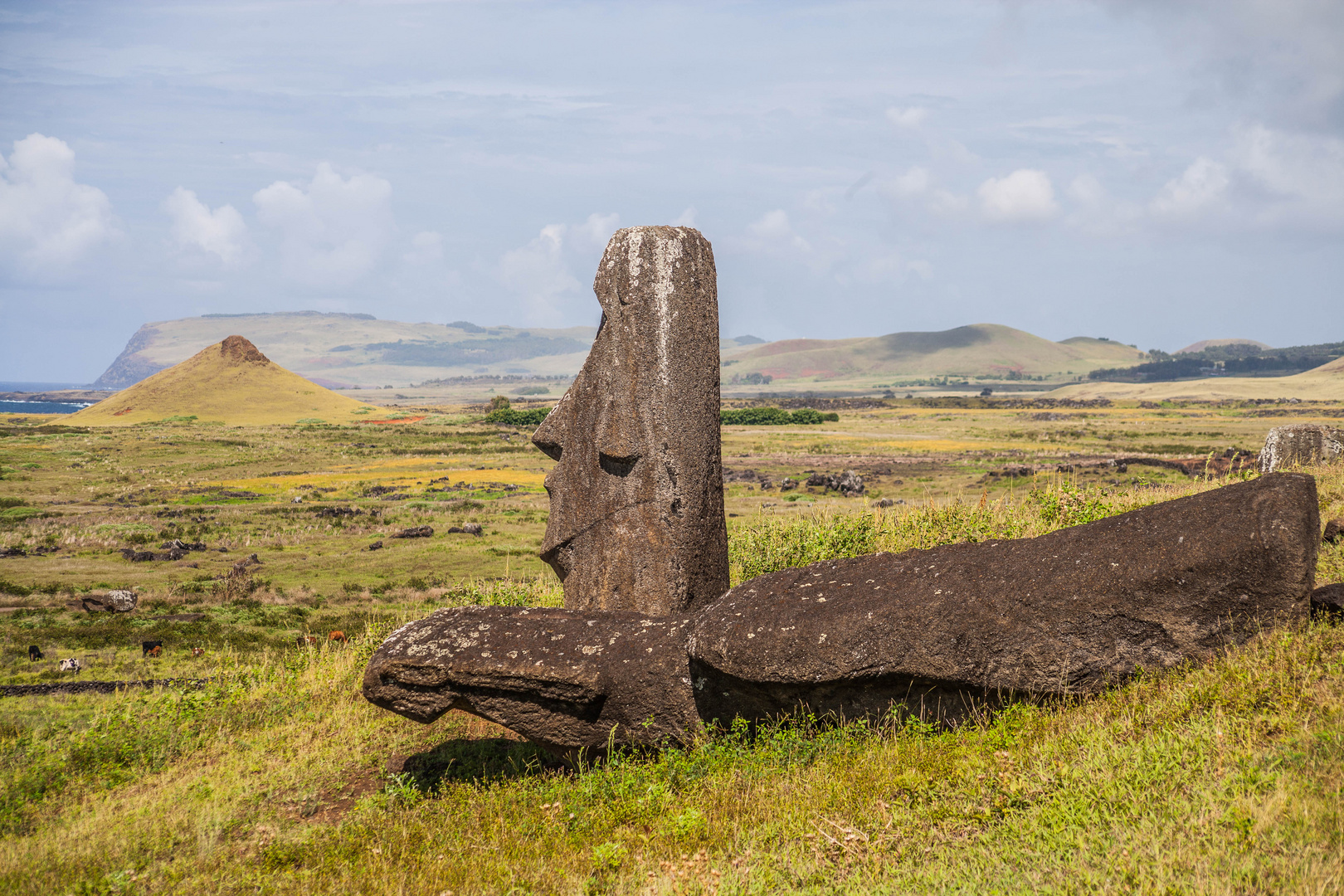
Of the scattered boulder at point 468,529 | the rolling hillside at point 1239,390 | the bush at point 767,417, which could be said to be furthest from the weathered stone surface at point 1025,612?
the rolling hillside at point 1239,390

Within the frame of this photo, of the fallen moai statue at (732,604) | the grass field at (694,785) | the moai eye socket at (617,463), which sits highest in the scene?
the moai eye socket at (617,463)

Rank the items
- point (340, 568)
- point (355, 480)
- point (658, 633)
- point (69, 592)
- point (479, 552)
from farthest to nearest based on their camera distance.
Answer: point (355, 480), point (479, 552), point (340, 568), point (69, 592), point (658, 633)

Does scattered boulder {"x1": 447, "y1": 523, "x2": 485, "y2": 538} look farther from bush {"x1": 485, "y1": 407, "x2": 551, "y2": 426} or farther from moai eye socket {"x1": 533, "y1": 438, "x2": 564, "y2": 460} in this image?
bush {"x1": 485, "y1": 407, "x2": 551, "y2": 426}

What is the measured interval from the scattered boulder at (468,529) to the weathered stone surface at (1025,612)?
857 inches

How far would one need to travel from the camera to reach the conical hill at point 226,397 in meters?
92.8

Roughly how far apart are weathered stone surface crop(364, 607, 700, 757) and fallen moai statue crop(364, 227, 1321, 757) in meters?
0.02

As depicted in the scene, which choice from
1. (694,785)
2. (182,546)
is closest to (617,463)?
(694,785)

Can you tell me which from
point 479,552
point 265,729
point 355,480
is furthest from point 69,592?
point 355,480

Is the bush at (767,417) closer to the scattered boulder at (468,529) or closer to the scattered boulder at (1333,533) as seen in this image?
the scattered boulder at (468,529)

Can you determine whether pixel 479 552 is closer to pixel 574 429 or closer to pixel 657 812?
pixel 574 429

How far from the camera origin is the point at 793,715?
6.68m

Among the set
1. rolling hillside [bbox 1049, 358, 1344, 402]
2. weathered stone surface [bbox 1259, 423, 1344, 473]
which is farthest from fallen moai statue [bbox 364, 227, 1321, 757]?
rolling hillside [bbox 1049, 358, 1344, 402]

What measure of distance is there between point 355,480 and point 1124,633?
144 feet

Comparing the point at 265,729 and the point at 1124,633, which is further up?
the point at 1124,633
